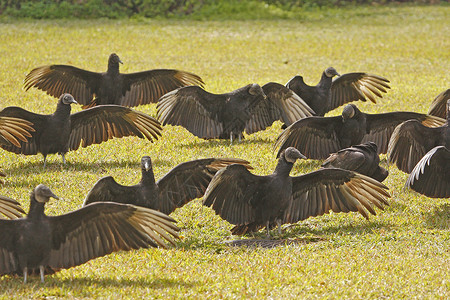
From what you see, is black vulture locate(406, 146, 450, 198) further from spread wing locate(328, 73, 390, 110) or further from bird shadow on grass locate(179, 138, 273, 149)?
spread wing locate(328, 73, 390, 110)

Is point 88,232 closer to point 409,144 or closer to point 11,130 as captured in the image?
point 11,130

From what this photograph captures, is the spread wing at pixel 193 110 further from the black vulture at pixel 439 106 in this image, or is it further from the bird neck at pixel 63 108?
the black vulture at pixel 439 106

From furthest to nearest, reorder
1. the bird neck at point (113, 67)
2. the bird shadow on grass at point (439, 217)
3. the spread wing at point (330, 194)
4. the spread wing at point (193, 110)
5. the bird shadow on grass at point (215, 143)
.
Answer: the bird neck at point (113, 67), the bird shadow on grass at point (215, 143), the spread wing at point (193, 110), the bird shadow on grass at point (439, 217), the spread wing at point (330, 194)

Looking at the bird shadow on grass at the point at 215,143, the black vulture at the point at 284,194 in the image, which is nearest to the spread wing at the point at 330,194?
the black vulture at the point at 284,194

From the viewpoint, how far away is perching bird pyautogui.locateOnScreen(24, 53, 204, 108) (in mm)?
9820

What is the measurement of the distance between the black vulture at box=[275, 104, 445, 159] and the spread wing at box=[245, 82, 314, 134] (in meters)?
0.94

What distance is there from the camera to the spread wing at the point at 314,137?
795cm

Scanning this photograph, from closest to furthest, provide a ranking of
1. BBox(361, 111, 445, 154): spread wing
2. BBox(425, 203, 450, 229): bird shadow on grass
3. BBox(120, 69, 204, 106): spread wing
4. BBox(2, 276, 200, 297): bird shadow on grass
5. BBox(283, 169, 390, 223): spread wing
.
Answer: BBox(2, 276, 200, 297): bird shadow on grass
BBox(283, 169, 390, 223): spread wing
BBox(425, 203, 450, 229): bird shadow on grass
BBox(361, 111, 445, 154): spread wing
BBox(120, 69, 204, 106): spread wing

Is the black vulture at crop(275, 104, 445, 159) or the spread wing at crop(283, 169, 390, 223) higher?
the black vulture at crop(275, 104, 445, 159)

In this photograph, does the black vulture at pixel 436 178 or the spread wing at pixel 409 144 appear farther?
the spread wing at pixel 409 144

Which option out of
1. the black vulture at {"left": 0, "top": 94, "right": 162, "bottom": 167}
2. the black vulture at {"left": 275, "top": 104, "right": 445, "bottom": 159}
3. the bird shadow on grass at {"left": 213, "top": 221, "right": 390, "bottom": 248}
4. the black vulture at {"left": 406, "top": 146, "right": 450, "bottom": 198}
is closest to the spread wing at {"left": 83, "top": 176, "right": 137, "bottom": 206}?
the bird shadow on grass at {"left": 213, "top": 221, "right": 390, "bottom": 248}

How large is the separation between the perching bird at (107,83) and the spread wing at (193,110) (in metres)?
1.04

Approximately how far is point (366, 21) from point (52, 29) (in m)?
9.31

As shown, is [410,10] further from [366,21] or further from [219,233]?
[219,233]
